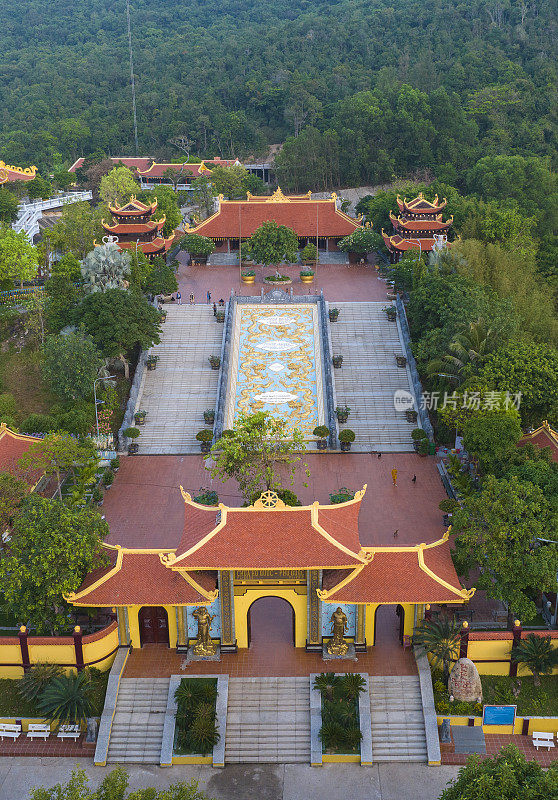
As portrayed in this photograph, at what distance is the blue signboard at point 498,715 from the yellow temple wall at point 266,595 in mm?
5641

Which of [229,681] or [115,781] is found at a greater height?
[115,781]

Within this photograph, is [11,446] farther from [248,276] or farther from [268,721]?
[248,276]

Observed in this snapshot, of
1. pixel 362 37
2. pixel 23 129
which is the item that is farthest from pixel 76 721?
pixel 362 37

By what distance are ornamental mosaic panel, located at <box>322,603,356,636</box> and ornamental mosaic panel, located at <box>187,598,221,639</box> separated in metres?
3.16

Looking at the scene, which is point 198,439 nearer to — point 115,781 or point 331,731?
point 331,731

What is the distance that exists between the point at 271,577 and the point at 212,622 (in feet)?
8.51

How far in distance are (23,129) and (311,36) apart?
34.0m

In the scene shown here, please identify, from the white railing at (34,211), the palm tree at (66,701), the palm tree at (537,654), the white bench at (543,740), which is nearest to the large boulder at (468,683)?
the palm tree at (537,654)

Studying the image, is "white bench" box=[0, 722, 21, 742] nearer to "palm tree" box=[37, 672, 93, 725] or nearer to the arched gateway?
"palm tree" box=[37, 672, 93, 725]

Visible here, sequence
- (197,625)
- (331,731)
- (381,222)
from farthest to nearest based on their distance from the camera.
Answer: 1. (381,222)
2. (197,625)
3. (331,731)

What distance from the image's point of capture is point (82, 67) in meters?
100

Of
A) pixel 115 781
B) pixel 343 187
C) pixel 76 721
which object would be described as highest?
pixel 115 781

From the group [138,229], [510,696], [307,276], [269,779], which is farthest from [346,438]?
[138,229]

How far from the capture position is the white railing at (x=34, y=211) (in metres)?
62.0
